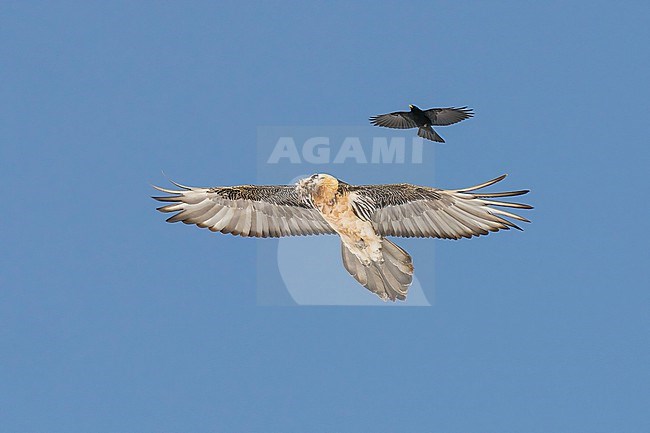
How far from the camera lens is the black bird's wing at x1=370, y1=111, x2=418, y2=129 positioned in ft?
32.3

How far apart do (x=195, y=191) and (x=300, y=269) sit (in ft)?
4.32

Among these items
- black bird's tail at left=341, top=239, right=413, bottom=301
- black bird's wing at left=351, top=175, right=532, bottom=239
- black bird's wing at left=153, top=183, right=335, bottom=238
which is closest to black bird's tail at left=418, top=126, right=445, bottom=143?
black bird's wing at left=351, top=175, right=532, bottom=239

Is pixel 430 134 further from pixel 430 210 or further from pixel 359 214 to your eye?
pixel 359 214

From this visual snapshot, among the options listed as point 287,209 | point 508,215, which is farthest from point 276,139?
point 508,215

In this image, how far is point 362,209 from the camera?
30.0ft

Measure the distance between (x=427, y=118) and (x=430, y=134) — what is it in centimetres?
20

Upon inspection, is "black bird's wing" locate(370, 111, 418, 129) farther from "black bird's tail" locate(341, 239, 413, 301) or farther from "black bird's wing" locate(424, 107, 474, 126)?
"black bird's tail" locate(341, 239, 413, 301)

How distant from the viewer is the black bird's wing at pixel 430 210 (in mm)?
8938

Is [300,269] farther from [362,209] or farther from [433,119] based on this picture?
[433,119]

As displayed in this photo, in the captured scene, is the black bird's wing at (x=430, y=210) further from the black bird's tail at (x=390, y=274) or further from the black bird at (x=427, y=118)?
Answer: the black bird at (x=427, y=118)

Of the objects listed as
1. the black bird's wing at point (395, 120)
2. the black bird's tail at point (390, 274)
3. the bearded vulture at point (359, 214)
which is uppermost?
the black bird's wing at point (395, 120)

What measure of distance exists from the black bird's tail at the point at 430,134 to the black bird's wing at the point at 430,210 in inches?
29.5

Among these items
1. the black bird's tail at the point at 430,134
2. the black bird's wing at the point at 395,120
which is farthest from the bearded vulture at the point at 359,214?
the black bird's wing at the point at 395,120

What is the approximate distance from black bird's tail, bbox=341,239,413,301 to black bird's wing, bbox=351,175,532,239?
190 millimetres
